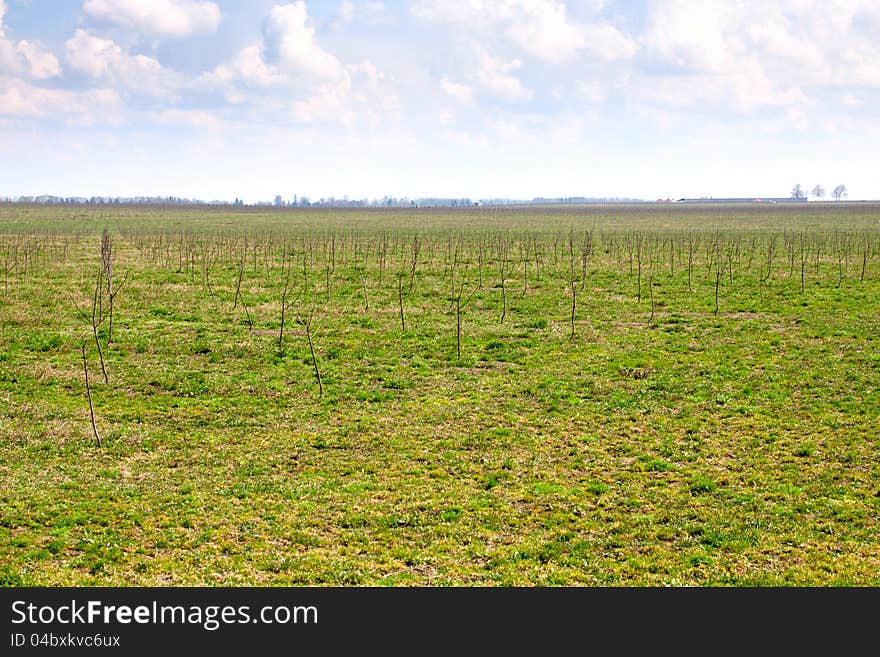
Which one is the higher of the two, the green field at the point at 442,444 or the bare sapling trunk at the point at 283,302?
the bare sapling trunk at the point at 283,302

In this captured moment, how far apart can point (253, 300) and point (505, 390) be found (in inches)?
588

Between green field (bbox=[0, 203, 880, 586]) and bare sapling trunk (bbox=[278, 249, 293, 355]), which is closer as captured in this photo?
green field (bbox=[0, 203, 880, 586])

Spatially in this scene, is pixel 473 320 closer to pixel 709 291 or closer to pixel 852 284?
pixel 709 291

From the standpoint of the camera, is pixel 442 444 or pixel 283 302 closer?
pixel 442 444

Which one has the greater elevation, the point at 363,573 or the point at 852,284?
the point at 852,284

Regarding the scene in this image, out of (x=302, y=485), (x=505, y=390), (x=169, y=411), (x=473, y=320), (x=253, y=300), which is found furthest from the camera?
(x=253, y=300)

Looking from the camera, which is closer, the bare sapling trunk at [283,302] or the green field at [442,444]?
the green field at [442,444]

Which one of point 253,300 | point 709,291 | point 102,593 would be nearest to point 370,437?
point 102,593

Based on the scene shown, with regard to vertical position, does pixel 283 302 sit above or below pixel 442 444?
above

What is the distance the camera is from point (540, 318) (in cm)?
2481

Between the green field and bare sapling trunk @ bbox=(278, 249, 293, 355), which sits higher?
bare sapling trunk @ bbox=(278, 249, 293, 355)

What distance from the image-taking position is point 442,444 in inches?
512

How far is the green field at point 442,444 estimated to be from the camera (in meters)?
8.74

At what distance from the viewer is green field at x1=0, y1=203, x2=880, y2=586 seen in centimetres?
874
